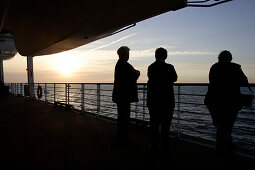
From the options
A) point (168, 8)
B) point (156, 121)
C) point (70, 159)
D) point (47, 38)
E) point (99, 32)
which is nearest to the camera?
point (70, 159)

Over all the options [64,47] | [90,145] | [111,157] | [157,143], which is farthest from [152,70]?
[64,47]

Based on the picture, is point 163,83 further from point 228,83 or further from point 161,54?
point 228,83

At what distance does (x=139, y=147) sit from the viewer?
2.22 metres

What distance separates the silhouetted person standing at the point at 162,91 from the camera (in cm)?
188

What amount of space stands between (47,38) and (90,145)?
4008mm

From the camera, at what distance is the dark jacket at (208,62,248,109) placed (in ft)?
5.69

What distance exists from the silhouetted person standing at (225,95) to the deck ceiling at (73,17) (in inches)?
43.1

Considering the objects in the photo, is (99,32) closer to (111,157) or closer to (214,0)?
(214,0)

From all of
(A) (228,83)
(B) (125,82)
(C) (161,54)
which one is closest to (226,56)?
(A) (228,83)

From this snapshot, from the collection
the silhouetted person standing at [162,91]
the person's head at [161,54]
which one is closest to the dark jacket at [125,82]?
the silhouetted person standing at [162,91]

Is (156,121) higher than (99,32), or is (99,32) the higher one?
(99,32)

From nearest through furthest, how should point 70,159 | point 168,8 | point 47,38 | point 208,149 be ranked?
1. point 70,159
2. point 208,149
3. point 168,8
4. point 47,38

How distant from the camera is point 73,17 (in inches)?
158

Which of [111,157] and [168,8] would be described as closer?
[111,157]
